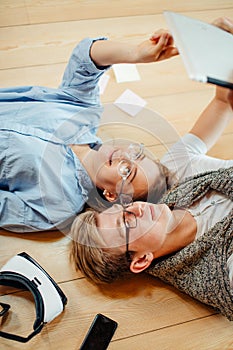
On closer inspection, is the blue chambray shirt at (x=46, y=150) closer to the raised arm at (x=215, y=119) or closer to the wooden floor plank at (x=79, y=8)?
the raised arm at (x=215, y=119)

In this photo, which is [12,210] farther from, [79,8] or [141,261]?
[79,8]

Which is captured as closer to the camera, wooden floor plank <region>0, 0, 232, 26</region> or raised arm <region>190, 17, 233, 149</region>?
raised arm <region>190, 17, 233, 149</region>

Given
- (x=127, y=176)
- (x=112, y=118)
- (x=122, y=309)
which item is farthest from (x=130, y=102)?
(x=122, y=309)

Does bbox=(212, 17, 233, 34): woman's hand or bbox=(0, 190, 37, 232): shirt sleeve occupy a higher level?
bbox=(212, 17, 233, 34): woman's hand

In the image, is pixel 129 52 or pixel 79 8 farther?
pixel 79 8

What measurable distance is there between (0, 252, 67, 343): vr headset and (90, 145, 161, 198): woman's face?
250mm

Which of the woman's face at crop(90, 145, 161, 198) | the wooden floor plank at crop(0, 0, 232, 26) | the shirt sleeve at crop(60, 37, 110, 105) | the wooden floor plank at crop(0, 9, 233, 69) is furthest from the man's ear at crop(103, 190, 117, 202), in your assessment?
the wooden floor plank at crop(0, 0, 232, 26)

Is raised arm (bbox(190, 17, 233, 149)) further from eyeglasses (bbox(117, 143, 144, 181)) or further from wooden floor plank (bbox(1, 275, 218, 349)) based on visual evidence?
wooden floor plank (bbox(1, 275, 218, 349))

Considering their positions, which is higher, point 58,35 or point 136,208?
point 58,35

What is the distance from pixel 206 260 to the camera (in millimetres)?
987

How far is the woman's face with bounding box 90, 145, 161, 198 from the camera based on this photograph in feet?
3.47

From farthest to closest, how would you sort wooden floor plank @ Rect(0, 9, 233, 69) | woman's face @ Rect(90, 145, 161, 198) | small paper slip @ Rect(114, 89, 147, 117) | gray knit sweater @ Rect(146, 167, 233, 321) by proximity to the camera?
wooden floor plank @ Rect(0, 9, 233, 69) → small paper slip @ Rect(114, 89, 147, 117) → woman's face @ Rect(90, 145, 161, 198) → gray knit sweater @ Rect(146, 167, 233, 321)

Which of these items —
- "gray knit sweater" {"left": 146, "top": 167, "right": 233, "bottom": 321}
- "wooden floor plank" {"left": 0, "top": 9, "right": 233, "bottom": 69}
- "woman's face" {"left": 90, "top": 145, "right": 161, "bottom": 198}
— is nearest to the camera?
"gray knit sweater" {"left": 146, "top": 167, "right": 233, "bottom": 321}

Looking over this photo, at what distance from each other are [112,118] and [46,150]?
29cm
